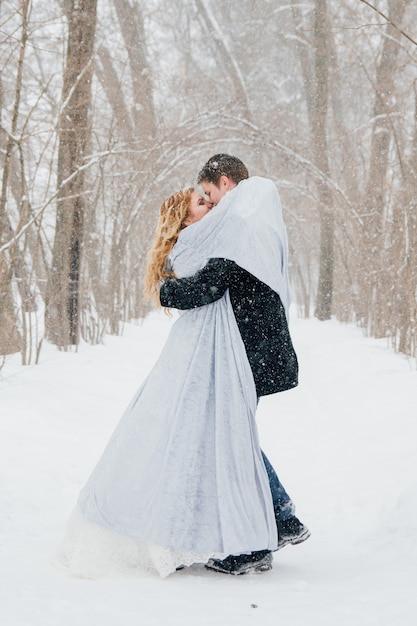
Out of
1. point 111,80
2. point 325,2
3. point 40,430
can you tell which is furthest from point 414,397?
point 325,2

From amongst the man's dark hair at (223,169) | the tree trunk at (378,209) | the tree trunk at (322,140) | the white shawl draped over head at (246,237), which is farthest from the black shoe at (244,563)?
the tree trunk at (322,140)

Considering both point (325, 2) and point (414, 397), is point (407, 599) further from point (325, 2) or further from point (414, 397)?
point (325, 2)

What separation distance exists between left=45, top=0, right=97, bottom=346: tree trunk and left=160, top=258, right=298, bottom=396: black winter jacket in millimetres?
4661

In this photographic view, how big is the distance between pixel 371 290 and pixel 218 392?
7.93 meters

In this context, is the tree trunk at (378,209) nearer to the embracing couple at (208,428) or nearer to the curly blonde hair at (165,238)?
the curly blonde hair at (165,238)

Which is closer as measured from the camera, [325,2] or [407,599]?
[407,599]

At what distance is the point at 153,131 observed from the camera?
10.3 m

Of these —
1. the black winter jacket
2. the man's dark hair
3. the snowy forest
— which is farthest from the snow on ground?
the man's dark hair

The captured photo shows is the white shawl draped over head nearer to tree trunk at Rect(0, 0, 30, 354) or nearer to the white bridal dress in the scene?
the white bridal dress

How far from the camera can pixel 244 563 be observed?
2496 millimetres

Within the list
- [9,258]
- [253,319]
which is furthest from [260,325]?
[9,258]

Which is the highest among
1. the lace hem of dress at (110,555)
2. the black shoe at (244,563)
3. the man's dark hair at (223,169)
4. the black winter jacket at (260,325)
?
the man's dark hair at (223,169)

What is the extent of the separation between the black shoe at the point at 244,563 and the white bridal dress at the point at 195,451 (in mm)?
72

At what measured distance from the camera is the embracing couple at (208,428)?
2.39 m
